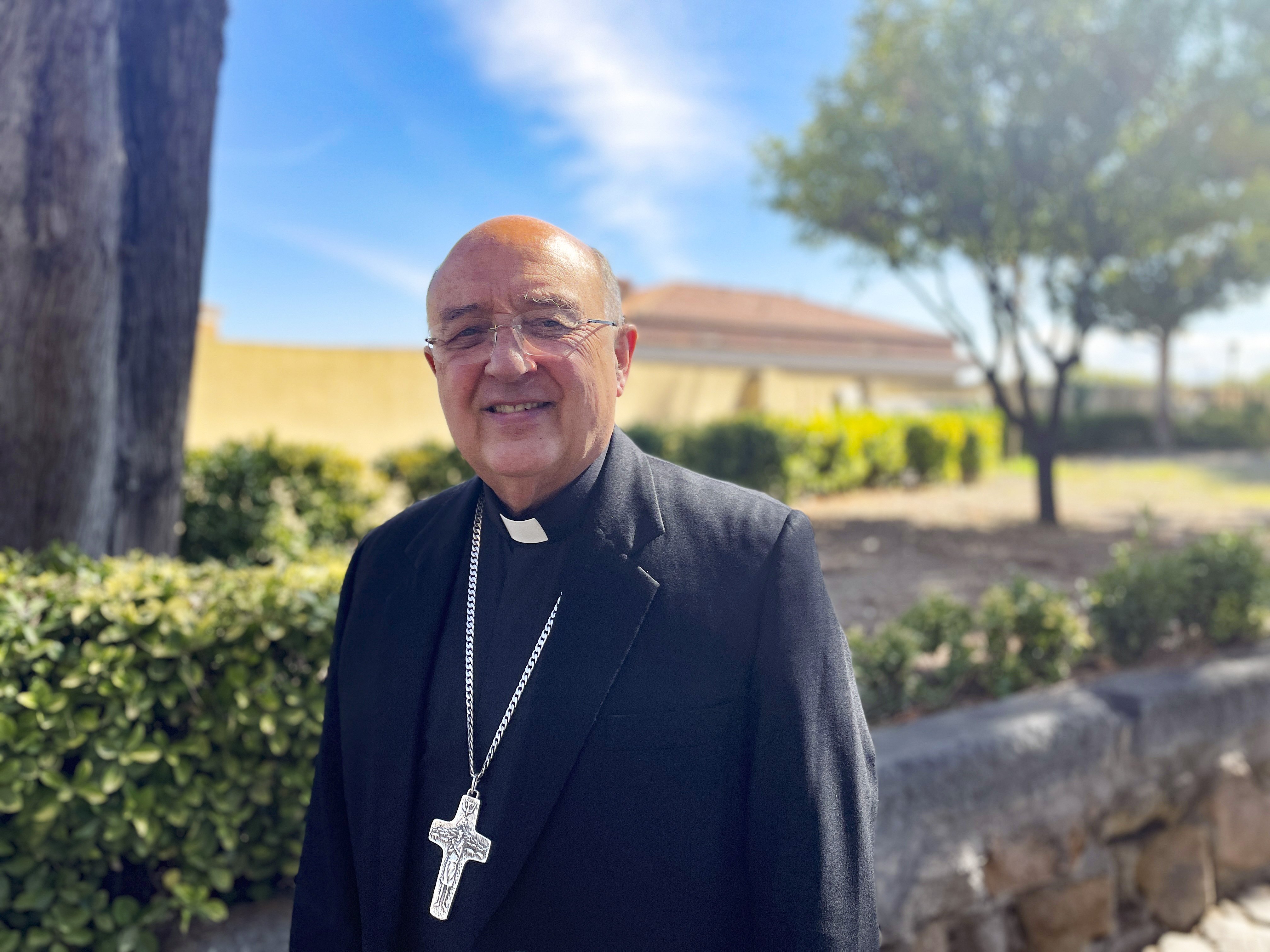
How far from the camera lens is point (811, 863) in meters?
1.28

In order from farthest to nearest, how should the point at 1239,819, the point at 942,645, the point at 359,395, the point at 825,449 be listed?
the point at 359,395 < the point at 825,449 < the point at 942,645 < the point at 1239,819

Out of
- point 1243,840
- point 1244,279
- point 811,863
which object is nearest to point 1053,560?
point 1243,840

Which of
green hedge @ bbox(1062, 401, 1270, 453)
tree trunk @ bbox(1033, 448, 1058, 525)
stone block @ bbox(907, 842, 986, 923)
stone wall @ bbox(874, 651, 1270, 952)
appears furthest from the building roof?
stone block @ bbox(907, 842, 986, 923)

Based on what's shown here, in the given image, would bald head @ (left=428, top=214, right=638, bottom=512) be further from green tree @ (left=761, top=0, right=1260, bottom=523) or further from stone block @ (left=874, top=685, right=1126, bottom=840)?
green tree @ (left=761, top=0, right=1260, bottom=523)

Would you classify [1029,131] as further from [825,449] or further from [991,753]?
[991,753]

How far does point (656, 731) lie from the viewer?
130 centimetres

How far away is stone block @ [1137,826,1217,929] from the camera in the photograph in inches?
131

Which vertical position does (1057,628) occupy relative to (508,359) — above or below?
below

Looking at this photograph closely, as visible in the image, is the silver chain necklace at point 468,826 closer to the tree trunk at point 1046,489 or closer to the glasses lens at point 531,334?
the glasses lens at point 531,334

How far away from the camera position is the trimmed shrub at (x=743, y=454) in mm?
10125

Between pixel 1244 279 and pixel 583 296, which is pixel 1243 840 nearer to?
pixel 583 296

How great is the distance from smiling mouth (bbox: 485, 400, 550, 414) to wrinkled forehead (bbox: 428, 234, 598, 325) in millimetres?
150

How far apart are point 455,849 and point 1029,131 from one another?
9342mm

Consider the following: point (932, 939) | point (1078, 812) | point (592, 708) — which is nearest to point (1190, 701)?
point (1078, 812)
